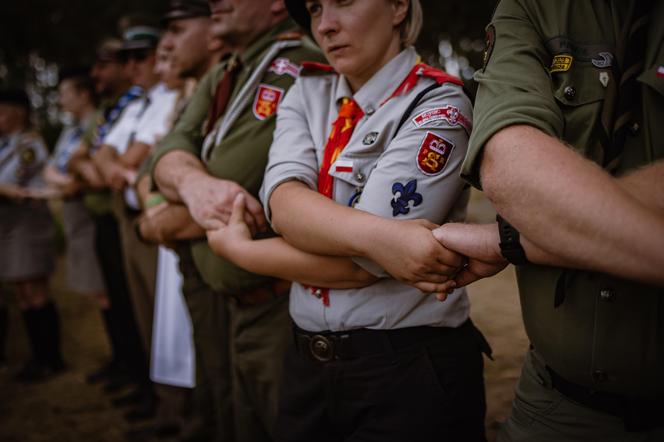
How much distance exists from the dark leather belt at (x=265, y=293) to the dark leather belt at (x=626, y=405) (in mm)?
1322

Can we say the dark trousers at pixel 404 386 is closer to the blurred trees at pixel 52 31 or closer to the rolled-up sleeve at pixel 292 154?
the rolled-up sleeve at pixel 292 154

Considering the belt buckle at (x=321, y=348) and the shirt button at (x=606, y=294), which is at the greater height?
the shirt button at (x=606, y=294)

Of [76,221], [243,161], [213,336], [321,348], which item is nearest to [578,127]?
[321,348]

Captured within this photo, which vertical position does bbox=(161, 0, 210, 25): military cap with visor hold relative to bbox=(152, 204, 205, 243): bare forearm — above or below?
above

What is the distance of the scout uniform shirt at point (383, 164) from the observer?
157 cm

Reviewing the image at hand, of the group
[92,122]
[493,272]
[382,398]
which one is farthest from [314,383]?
[92,122]

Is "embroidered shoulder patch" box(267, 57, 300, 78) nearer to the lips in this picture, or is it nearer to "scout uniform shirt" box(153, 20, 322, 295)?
"scout uniform shirt" box(153, 20, 322, 295)

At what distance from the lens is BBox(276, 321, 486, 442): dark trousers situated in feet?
5.46

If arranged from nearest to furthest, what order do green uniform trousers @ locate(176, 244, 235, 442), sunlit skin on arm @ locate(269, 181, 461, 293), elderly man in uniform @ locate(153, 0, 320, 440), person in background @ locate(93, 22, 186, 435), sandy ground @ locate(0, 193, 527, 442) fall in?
sunlit skin on arm @ locate(269, 181, 461, 293) < elderly man in uniform @ locate(153, 0, 320, 440) < green uniform trousers @ locate(176, 244, 235, 442) < sandy ground @ locate(0, 193, 527, 442) < person in background @ locate(93, 22, 186, 435)

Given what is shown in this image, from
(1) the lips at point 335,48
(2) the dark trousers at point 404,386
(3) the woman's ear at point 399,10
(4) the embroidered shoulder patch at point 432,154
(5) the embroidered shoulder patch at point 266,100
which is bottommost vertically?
(2) the dark trousers at point 404,386

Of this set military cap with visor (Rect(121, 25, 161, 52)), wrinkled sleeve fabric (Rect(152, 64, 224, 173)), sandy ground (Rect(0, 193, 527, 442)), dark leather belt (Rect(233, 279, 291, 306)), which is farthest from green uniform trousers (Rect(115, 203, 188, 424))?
dark leather belt (Rect(233, 279, 291, 306))

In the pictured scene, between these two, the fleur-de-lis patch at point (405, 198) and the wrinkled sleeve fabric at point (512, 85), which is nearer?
the wrinkled sleeve fabric at point (512, 85)

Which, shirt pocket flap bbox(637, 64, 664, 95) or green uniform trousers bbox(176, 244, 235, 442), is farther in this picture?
green uniform trousers bbox(176, 244, 235, 442)

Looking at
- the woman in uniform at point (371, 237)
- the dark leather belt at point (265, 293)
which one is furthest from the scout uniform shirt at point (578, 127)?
the dark leather belt at point (265, 293)
